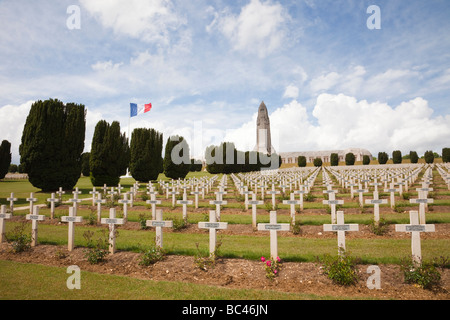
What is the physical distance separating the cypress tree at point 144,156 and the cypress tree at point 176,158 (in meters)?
2.65

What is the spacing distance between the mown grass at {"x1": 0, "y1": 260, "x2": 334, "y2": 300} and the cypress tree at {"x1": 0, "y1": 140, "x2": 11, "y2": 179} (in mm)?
46208

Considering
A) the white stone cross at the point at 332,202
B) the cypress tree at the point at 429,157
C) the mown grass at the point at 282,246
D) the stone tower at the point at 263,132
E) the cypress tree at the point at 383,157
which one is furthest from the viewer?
the stone tower at the point at 263,132

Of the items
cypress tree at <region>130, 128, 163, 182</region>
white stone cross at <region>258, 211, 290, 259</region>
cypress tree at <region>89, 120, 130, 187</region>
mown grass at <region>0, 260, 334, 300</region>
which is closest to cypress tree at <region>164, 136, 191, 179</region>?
cypress tree at <region>130, 128, 163, 182</region>

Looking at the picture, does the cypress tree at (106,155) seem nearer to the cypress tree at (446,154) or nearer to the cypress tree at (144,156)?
the cypress tree at (144,156)

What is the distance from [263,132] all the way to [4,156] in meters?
68.1

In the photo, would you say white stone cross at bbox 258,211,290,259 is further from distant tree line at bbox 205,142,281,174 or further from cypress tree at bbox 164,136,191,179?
distant tree line at bbox 205,142,281,174

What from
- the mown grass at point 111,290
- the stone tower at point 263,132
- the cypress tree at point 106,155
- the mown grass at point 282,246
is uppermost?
the stone tower at point 263,132

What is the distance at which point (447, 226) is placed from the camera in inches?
311

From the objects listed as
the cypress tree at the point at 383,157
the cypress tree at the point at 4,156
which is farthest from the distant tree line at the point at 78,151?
the cypress tree at the point at 383,157

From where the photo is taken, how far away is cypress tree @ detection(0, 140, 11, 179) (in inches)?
1593

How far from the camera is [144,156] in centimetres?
2953

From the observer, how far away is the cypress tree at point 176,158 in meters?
33.7
